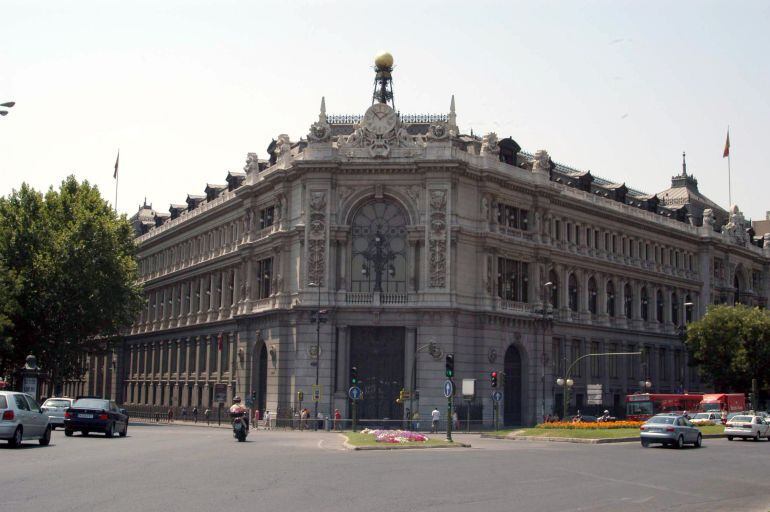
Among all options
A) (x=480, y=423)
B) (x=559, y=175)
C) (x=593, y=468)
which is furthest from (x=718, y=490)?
(x=559, y=175)

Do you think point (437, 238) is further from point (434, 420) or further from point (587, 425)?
point (587, 425)

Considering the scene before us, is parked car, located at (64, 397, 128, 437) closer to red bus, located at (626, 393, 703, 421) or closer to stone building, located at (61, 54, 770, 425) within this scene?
stone building, located at (61, 54, 770, 425)

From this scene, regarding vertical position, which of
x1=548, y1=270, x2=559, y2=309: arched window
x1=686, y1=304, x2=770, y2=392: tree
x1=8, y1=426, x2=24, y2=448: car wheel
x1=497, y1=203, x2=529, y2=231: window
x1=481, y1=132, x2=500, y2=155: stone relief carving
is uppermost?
x1=481, y1=132, x2=500, y2=155: stone relief carving

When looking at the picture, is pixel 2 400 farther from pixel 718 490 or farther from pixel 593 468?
pixel 718 490

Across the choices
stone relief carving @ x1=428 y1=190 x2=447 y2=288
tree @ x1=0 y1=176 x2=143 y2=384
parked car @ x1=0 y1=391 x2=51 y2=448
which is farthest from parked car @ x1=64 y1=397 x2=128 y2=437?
stone relief carving @ x1=428 y1=190 x2=447 y2=288

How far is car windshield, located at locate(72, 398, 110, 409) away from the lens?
142 feet

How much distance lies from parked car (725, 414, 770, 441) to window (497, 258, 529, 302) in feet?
78.1

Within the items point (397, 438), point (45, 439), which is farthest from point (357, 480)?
point (397, 438)

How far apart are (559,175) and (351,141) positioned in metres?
22.7

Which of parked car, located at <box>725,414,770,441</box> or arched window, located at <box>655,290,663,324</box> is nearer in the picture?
parked car, located at <box>725,414,770,441</box>

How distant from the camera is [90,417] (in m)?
43.0

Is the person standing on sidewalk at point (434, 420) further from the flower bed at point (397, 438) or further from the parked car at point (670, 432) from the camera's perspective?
the parked car at point (670, 432)

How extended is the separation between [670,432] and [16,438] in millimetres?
26453

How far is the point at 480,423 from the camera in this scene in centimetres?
7125
